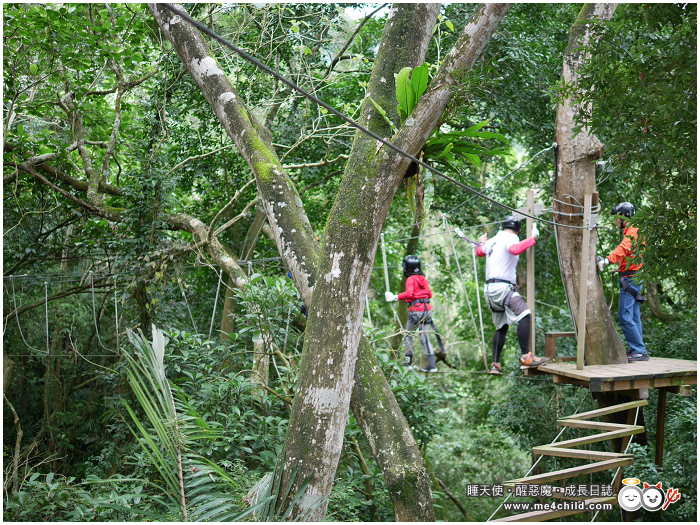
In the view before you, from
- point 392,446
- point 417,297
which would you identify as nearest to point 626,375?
point 417,297

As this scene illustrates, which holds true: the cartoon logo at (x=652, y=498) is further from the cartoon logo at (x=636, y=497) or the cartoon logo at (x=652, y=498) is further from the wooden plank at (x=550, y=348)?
the wooden plank at (x=550, y=348)

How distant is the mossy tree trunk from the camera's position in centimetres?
196

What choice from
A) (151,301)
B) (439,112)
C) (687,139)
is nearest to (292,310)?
(151,301)

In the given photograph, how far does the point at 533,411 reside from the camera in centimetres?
493

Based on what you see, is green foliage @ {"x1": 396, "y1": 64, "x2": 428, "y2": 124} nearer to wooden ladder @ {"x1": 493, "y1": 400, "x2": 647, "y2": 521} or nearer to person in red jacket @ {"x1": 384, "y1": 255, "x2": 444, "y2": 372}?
wooden ladder @ {"x1": 493, "y1": 400, "x2": 647, "y2": 521}

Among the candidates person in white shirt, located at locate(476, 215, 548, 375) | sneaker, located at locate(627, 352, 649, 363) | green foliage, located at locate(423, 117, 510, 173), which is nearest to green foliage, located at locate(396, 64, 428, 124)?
green foliage, located at locate(423, 117, 510, 173)

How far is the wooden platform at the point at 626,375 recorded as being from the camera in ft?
10.6

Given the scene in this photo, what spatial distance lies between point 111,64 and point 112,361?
105 inches

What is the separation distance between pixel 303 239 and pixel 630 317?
8.68ft

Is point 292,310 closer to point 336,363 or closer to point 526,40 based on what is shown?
point 336,363

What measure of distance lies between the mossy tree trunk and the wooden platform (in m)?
1.63

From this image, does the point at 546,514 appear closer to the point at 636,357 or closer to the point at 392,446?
the point at 392,446

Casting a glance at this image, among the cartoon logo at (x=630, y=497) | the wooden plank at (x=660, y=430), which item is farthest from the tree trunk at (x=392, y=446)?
the wooden plank at (x=660, y=430)

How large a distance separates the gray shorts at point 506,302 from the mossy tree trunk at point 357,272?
1.62m
